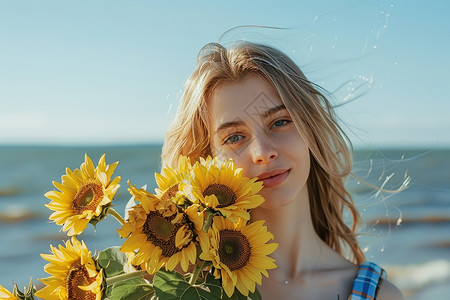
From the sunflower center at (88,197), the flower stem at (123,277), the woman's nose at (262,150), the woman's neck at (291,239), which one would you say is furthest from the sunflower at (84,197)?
the woman's neck at (291,239)

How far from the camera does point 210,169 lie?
1.16m

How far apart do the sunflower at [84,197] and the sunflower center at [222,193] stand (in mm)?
184

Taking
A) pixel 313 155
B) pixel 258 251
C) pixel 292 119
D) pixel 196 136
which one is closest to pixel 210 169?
pixel 258 251

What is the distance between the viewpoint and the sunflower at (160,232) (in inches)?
41.7

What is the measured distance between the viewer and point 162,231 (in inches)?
42.5

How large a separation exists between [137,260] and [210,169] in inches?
9.2

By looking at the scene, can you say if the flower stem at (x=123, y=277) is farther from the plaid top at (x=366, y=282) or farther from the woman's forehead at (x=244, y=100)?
the plaid top at (x=366, y=282)

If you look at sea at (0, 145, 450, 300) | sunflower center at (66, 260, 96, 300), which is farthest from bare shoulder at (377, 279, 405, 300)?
sunflower center at (66, 260, 96, 300)

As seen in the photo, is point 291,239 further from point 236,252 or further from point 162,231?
point 162,231

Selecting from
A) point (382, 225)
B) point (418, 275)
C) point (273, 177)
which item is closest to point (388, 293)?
point (273, 177)

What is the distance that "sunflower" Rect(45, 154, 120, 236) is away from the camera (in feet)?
3.52

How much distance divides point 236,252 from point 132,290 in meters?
0.22

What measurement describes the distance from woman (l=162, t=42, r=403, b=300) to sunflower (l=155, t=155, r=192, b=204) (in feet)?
1.39

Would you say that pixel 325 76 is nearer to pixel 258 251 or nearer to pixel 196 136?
pixel 196 136
